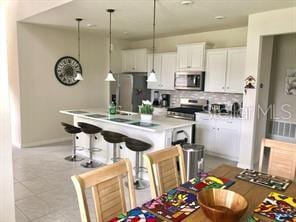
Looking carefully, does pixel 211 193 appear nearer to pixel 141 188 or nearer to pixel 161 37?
pixel 141 188

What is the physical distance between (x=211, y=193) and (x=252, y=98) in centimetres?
320

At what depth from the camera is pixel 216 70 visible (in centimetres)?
535

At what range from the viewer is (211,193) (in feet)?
4.94

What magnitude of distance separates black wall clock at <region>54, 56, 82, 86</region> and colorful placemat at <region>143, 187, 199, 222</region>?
205 inches

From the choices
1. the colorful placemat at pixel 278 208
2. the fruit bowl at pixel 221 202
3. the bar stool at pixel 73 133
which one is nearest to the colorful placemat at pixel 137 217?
the fruit bowl at pixel 221 202

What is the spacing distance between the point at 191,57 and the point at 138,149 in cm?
306

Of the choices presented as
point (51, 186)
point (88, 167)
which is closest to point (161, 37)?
point (88, 167)

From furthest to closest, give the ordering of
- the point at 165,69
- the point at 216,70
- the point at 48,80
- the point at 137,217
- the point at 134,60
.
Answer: the point at 134,60
the point at 165,69
the point at 48,80
the point at 216,70
the point at 137,217

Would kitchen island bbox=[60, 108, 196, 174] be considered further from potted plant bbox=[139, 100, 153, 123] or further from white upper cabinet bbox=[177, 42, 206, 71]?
white upper cabinet bbox=[177, 42, 206, 71]

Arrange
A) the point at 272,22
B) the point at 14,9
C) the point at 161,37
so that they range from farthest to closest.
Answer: the point at 161,37 < the point at 14,9 < the point at 272,22

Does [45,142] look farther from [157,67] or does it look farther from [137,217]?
[137,217]

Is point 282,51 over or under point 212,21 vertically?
under

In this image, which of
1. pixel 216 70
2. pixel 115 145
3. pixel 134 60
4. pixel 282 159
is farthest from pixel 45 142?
pixel 282 159

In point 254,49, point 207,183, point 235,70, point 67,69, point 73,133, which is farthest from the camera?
point 67,69
